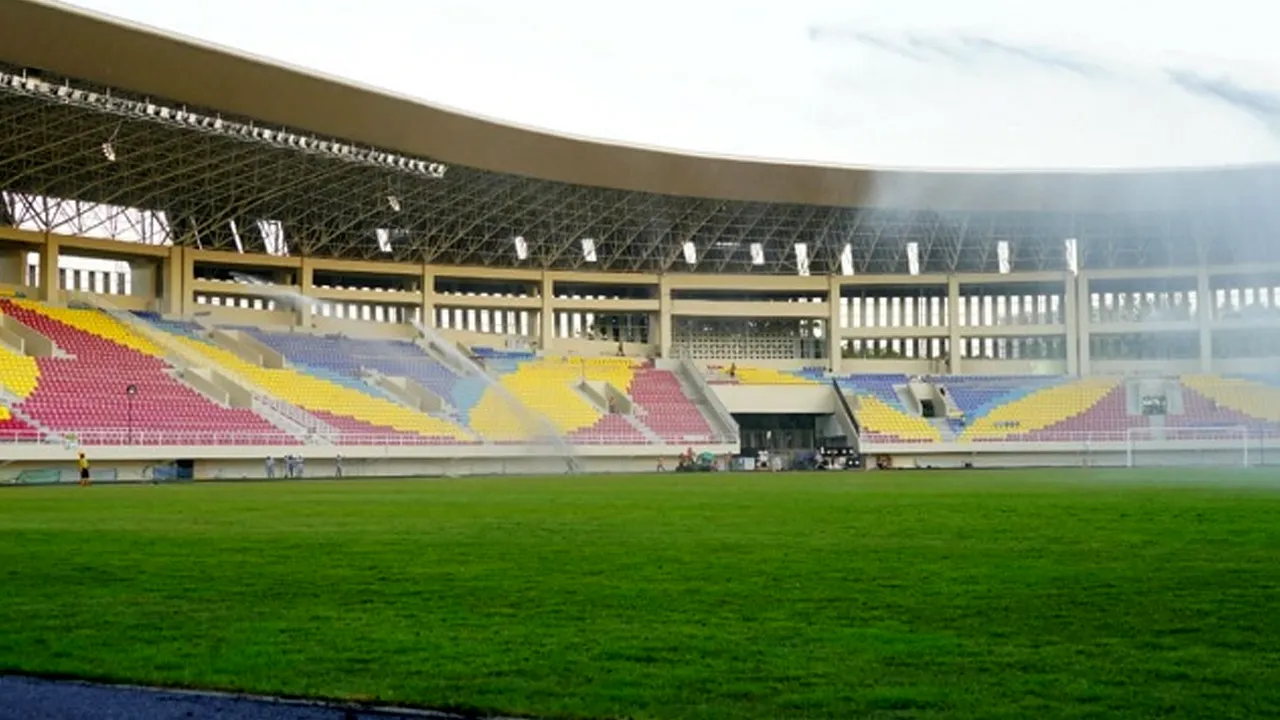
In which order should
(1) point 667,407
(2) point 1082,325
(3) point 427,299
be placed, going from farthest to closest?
1. (2) point 1082,325
2. (3) point 427,299
3. (1) point 667,407

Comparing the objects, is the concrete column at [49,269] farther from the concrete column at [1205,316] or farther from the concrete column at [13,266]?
the concrete column at [1205,316]

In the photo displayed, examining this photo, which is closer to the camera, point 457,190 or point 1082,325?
point 457,190

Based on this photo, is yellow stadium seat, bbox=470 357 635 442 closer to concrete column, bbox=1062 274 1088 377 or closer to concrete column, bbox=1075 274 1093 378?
concrete column, bbox=1062 274 1088 377

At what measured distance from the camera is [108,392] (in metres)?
46.6

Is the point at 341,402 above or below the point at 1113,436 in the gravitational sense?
above

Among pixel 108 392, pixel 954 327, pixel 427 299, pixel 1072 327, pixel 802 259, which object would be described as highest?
pixel 802 259

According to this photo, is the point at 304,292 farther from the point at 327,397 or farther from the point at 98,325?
the point at 98,325

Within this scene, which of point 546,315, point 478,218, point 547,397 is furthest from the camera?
point 546,315

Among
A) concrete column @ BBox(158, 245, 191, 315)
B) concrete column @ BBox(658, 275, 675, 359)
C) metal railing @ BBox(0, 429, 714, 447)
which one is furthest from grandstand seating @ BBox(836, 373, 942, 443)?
concrete column @ BBox(158, 245, 191, 315)

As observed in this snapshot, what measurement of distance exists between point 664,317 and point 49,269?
94.1ft

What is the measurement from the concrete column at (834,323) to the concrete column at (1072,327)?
11.2 metres

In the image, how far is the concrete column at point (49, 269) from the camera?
5356cm

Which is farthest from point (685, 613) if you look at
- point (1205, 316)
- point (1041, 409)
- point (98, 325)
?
point (1205, 316)

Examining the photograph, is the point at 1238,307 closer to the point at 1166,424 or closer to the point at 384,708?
the point at 1166,424
